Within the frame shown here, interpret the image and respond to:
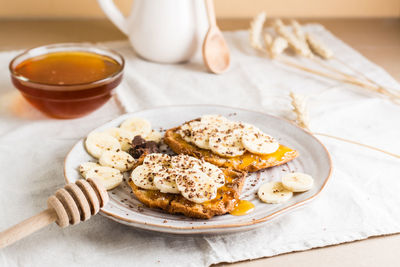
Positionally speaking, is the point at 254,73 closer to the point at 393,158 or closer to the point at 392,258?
the point at 393,158

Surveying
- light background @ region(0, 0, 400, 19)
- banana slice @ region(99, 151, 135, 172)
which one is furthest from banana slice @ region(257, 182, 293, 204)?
light background @ region(0, 0, 400, 19)

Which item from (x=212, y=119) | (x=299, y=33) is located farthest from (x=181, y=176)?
(x=299, y=33)

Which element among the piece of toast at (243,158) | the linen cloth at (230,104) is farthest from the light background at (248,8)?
the piece of toast at (243,158)

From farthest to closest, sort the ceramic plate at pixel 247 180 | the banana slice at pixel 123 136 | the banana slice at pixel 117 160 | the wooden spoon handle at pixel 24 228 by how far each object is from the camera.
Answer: the banana slice at pixel 123 136
the banana slice at pixel 117 160
the ceramic plate at pixel 247 180
the wooden spoon handle at pixel 24 228

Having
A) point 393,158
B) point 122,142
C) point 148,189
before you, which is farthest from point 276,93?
point 148,189

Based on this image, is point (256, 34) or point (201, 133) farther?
point (256, 34)

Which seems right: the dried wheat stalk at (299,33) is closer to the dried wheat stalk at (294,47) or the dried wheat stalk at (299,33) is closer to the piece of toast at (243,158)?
the dried wheat stalk at (294,47)

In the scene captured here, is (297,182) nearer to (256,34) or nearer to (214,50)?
(214,50)
